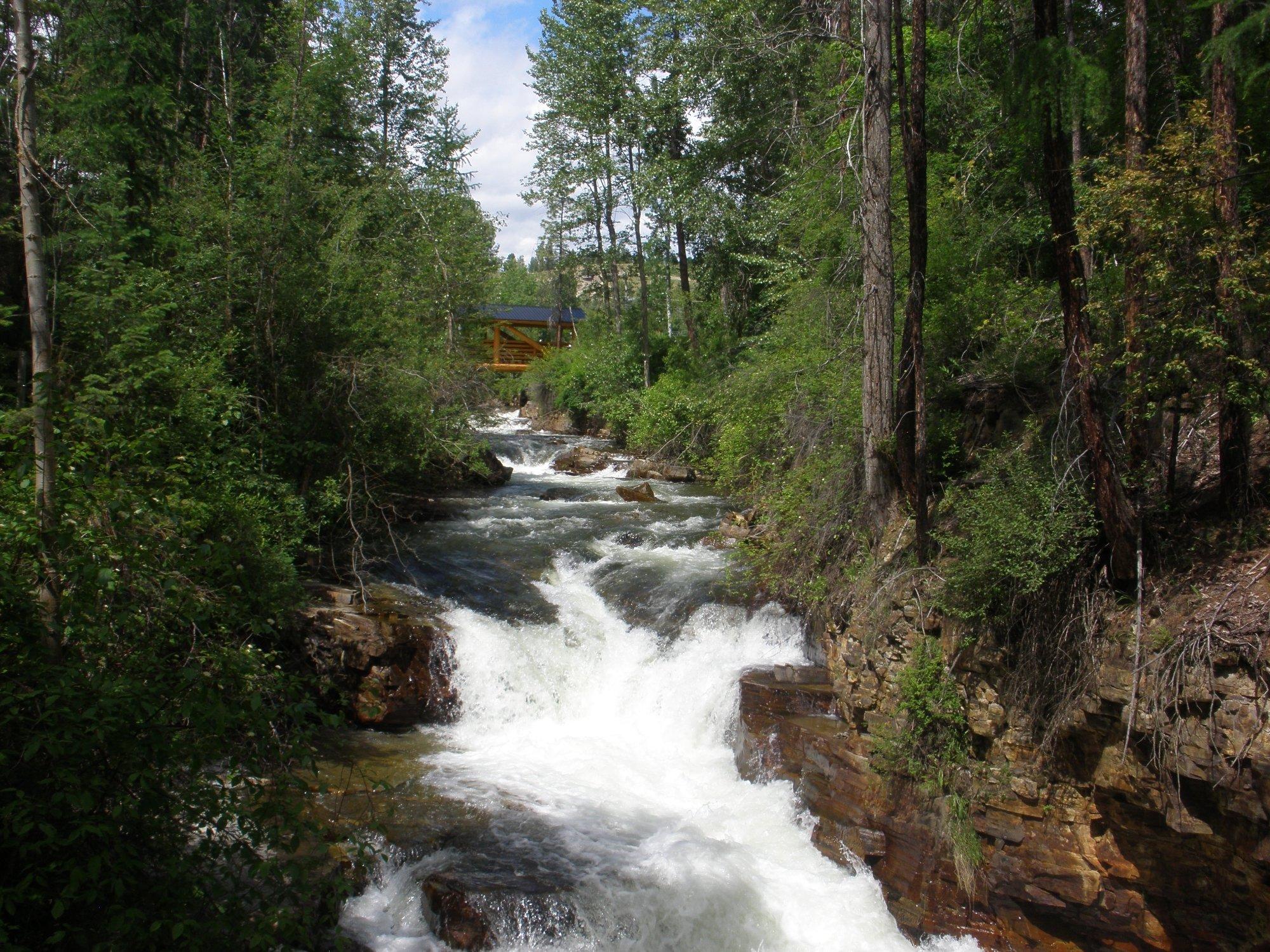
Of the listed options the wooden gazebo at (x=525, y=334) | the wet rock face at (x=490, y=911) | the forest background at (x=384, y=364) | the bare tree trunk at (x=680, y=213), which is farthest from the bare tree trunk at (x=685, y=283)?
the wet rock face at (x=490, y=911)

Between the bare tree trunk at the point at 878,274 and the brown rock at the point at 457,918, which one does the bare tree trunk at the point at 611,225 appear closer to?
the bare tree trunk at the point at 878,274

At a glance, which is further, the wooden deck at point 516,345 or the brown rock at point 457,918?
the wooden deck at point 516,345

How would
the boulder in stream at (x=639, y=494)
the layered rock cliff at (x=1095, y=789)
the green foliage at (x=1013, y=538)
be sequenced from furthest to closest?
the boulder in stream at (x=639, y=494), the green foliage at (x=1013, y=538), the layered rock cliff at (x=1095, y=789)

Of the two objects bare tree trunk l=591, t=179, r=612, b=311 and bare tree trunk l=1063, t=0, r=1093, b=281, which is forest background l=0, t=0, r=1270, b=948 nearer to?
bare tree trunk l=1063, t=0, r=1093, b=281

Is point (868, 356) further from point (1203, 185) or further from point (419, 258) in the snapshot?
point (419, 258)

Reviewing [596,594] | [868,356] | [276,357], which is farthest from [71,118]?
[868,356]

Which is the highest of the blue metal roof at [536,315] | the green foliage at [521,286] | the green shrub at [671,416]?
the green foliage at [521,286]

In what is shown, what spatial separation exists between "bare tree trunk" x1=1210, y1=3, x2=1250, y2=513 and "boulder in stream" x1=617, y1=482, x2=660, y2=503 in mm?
11407

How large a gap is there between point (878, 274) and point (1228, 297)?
11.7 ft

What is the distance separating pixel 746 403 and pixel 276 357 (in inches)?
265

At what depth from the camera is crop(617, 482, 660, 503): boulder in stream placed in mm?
16812

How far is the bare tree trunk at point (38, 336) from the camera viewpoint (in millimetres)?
4277

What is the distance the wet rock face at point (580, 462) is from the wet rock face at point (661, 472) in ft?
5.86

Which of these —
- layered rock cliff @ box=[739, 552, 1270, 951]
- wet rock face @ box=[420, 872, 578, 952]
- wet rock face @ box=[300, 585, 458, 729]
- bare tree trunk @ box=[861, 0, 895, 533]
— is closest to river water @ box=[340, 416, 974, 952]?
wet rock face @ box=[420, 872, 578, 952]
